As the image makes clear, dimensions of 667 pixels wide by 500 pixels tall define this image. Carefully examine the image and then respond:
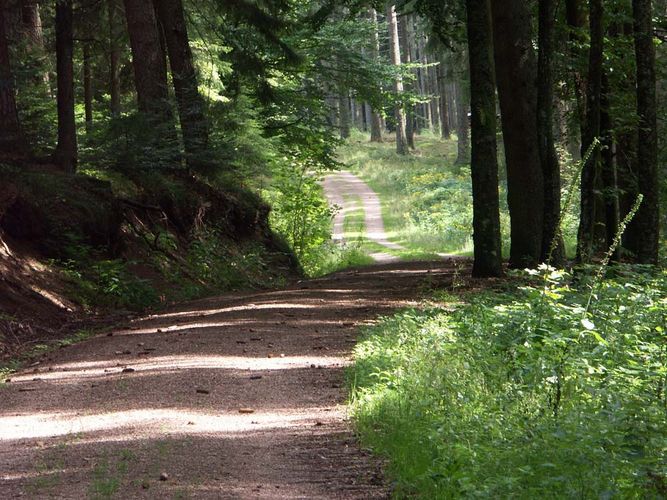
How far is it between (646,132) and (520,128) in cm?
267

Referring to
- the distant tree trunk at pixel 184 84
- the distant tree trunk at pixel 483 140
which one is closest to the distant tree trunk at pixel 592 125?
the distant tree trunk at pixel 483 140

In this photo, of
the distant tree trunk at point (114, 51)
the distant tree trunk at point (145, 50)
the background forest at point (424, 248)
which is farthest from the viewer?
the distant tree trunk at point (114, 51)

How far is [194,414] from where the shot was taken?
7566 millimetres

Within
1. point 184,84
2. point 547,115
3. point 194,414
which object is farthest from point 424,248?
point 194,414

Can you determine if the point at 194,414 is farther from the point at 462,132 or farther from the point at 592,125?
the point at 462,132

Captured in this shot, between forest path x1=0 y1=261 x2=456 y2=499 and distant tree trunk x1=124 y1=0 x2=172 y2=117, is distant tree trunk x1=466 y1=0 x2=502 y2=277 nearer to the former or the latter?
forest path x1=0 y1=261 x2=456 y2=499

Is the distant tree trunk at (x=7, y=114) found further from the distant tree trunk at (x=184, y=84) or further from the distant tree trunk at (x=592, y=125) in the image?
the distant tree trunk at (x=592, y=125)

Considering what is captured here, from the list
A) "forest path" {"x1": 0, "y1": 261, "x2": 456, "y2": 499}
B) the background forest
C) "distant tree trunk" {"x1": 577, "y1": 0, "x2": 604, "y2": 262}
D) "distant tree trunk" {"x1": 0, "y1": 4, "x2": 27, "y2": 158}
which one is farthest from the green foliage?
"distant tree trunk" {"x1": 0, "y1": 4, "x2": 27, "y2": 158}

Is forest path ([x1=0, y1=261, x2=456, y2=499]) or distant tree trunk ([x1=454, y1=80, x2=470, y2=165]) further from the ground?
distant tree trunk ([x1=454, y1=80, x2=470, y2=165])

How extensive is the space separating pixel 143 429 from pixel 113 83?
65.6ft

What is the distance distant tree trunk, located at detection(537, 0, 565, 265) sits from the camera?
547 inches

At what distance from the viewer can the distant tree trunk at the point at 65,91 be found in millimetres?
17406

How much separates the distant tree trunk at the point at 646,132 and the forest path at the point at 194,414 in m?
4.59

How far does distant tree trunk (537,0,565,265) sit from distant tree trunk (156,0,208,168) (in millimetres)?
7488
